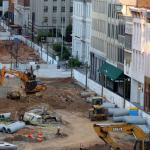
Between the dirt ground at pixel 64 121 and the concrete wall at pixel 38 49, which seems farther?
the concrete wall at pixel 38 49

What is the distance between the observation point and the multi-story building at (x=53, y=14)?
427 feet

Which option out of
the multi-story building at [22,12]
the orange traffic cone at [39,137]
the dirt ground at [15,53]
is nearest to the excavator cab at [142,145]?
the orange traffic cone at [39,137]

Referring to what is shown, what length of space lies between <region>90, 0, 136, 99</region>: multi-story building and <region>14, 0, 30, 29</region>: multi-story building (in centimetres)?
6976

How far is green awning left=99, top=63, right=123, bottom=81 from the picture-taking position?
61750 mm

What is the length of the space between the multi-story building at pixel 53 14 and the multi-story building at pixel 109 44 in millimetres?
53307

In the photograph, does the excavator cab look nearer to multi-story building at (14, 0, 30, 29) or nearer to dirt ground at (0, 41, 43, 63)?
dirt ground at (0, 41, 43, 63)

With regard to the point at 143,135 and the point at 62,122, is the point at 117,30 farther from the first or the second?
the point at 143,135

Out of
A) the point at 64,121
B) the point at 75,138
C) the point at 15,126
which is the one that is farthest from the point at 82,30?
the point at 75,138

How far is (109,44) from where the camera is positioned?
6812cm

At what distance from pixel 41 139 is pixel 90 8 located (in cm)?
4206

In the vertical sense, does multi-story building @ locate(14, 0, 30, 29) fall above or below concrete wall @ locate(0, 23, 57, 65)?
above

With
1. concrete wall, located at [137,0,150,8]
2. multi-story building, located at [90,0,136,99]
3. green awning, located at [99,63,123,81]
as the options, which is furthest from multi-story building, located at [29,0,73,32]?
concrete wall, located at [137,0,150,8]

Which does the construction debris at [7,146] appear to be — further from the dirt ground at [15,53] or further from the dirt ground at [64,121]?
the dirt ground at [15,53]

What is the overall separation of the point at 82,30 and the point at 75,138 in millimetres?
44109
